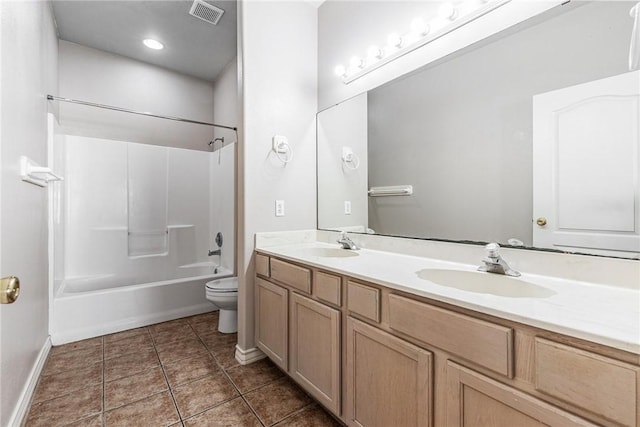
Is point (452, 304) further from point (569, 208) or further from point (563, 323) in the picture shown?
point (569, 208)

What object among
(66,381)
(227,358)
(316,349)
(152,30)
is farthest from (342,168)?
(152,30)

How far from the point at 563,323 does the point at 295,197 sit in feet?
5.69

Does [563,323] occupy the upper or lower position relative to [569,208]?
lower

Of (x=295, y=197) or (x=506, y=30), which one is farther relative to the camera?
(x=295, y=197)

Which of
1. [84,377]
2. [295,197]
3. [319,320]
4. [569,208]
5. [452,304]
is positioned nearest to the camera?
[452,304]

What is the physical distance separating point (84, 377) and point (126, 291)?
81cm

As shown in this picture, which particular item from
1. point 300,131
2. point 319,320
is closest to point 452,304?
point 319,320

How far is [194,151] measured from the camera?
349cm

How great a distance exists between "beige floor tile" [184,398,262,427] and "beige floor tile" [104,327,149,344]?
1.30 metres

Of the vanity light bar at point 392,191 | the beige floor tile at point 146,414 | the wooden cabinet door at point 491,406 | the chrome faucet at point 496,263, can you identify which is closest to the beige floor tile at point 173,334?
the beige floor tile at point 146,414

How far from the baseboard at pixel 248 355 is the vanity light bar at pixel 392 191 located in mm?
1338

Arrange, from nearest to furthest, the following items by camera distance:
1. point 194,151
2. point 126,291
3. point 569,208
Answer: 1. point 569,208
2. point 126,291
3. point 194,151

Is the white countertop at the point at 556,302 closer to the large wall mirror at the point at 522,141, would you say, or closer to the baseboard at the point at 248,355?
the large wall mirror at the point at 522,141

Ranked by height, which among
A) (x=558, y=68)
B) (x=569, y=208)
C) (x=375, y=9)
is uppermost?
(x=375, y=9)
